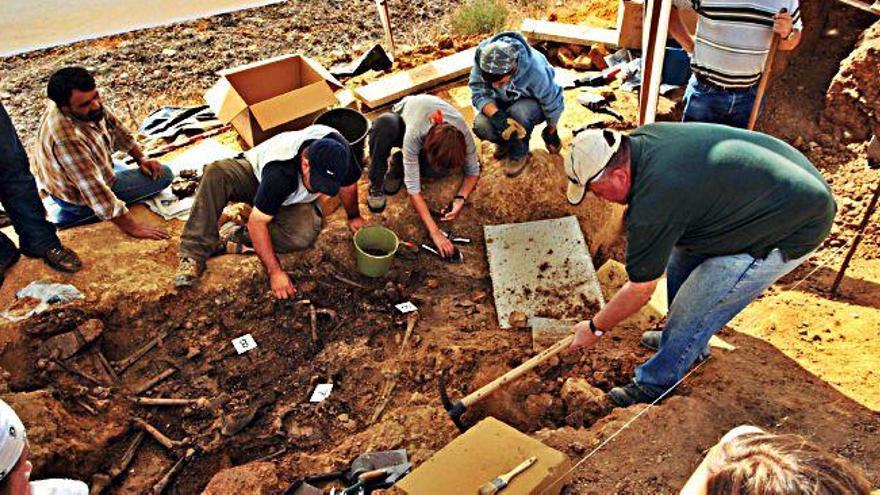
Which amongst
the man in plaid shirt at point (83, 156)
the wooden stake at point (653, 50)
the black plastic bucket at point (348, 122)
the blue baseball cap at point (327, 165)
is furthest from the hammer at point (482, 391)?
the man in plaid shirt at point (83, 156)

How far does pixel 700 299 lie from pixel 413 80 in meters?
4.39

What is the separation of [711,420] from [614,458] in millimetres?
666

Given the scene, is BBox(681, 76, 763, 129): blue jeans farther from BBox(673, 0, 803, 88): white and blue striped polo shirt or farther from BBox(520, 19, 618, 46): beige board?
BBox(520, 19, 618, 46): beige board

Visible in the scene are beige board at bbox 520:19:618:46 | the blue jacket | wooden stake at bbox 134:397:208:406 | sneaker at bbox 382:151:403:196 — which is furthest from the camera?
beige board at bbox 520:19:618:46

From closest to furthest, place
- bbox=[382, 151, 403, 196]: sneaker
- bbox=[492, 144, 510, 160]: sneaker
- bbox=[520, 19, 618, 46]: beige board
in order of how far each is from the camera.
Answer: bbox=[382, 151, 403, 196]: sneaker < bbox=[492, 144, 510, 160]: sneaker < bbox=[520, 19, 618, 46]: beige board

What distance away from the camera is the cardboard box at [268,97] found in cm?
581

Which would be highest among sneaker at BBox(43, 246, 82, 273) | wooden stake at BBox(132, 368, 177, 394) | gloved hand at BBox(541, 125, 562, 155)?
gloved hand at BBox(541, 125, 562, 155)

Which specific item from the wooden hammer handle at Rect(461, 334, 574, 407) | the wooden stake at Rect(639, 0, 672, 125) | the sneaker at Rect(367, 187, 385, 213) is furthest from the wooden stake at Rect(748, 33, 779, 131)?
the sneaker at Rect(367, 187, 385, 213)

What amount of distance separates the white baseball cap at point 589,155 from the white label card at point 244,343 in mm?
2787

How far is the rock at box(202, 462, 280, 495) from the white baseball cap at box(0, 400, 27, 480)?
4.55ft

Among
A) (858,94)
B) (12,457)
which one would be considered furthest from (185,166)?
(858,94)

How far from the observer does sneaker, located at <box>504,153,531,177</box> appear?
557 cm

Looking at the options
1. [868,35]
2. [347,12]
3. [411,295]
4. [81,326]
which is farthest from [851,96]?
[347,12]

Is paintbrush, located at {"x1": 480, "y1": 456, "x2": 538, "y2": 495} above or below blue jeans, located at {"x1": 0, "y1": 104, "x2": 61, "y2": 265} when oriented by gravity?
below
